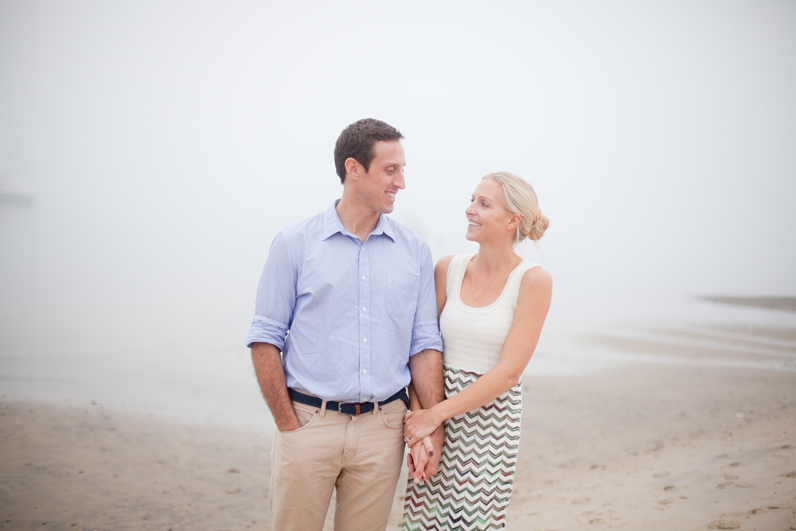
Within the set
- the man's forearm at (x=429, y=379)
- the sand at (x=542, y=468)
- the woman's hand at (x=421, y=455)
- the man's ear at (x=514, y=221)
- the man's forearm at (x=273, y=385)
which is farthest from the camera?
the sand at (x=542, y=468)

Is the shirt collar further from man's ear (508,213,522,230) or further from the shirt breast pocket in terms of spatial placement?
man's ear (508,213,522,230)

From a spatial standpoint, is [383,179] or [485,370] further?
[485,370]

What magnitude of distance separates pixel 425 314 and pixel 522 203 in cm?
71

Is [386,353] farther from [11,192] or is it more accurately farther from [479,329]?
[11,192]

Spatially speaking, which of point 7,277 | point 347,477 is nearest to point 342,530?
point 347,477

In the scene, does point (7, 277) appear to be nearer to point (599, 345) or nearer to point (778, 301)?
point (599, 345)

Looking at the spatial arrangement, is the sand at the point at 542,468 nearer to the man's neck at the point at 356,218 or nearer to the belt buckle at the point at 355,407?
the belt buckle at the point at 355,407

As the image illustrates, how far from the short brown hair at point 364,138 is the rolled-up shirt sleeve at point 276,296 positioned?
497mm

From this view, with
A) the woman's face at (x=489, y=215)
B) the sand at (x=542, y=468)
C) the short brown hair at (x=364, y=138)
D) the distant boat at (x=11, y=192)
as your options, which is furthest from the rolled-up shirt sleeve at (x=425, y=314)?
the distant boat at (x=11, y=192)

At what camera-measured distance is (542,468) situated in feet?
20.8

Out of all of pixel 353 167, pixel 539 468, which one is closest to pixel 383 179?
pixel 353 167

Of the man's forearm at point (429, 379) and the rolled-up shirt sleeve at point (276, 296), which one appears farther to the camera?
the man's forearm at point (429, 379)

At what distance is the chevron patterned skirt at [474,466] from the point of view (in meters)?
2.55

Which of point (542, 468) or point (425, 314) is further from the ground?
point (425, 314)
